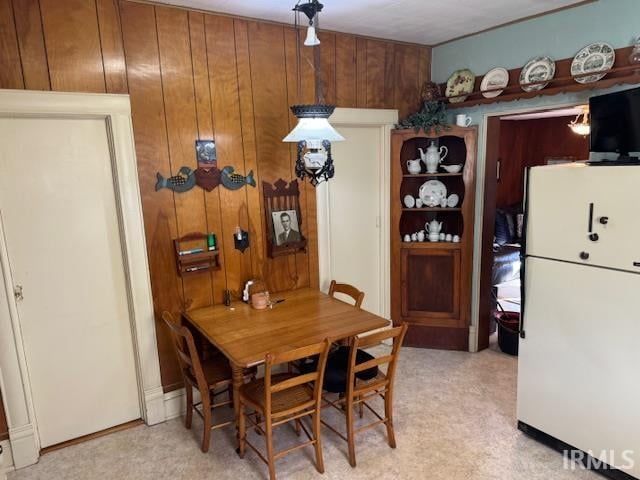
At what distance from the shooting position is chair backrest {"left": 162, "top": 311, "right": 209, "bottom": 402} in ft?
7.69

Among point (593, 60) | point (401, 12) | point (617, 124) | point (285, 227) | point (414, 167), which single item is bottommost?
point (285, 227)

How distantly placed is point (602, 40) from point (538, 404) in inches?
88.5

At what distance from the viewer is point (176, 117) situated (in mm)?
2738

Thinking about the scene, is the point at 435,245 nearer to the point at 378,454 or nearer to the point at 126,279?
the point at 378,454

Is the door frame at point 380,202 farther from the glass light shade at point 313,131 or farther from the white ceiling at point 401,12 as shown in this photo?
the glass light shade at point 313,131

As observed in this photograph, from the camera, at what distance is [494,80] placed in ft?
11.0

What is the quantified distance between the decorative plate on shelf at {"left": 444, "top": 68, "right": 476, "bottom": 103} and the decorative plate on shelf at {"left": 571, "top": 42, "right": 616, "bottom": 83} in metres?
0.80

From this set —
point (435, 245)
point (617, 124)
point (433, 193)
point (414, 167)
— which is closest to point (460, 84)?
point (414, 167)

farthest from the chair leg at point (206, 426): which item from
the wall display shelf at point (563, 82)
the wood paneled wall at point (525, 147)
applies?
the wood paneled wall at point (525, 147)

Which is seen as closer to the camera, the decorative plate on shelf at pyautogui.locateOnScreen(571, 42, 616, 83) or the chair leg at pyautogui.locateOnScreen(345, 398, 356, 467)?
the chair leg at pyautogui.locateOnScreen(345, 398, 356, 467)

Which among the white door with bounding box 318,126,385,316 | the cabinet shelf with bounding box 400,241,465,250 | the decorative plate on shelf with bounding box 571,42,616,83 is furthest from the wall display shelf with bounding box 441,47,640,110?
the cabinet shelf with bounding box 400,241,465,250

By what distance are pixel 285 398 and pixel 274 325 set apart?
1.42ft

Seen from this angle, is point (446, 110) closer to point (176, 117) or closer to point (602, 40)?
point (602, 40)

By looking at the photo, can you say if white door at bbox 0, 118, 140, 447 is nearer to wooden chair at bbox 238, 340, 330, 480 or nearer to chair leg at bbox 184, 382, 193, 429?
chair leg at bbox 184, 382, 193, 429
